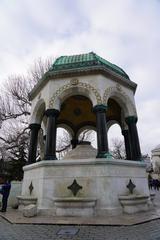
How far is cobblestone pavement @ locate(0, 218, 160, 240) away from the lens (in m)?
4.43

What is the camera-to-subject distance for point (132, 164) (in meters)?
8.38

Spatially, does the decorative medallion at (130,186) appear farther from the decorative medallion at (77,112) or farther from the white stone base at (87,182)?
the decorative medallion at (77,112)

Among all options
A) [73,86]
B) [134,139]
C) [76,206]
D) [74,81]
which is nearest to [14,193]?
[76,206]

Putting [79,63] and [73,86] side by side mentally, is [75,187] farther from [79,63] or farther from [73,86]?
[79,63]

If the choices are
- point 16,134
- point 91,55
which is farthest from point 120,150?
point 91,55

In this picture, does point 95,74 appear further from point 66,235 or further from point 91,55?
point 66,235

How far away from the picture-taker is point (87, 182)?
746cm

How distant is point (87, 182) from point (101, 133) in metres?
2.06

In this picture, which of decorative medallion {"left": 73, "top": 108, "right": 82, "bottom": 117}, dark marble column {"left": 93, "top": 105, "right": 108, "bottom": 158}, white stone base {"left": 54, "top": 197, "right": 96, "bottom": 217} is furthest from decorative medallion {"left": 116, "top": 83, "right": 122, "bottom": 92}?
white stone base {"left": 54, "top": 197, "right": 96, "bottom": 217}

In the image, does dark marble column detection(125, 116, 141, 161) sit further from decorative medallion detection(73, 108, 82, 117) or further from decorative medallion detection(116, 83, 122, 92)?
decorative medallion detection(73, 108, 82, 117)

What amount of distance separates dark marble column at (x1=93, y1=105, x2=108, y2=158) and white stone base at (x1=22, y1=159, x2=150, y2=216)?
47cm

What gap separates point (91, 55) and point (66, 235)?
8.36 meters

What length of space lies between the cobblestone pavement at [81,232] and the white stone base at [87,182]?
64.4 inches

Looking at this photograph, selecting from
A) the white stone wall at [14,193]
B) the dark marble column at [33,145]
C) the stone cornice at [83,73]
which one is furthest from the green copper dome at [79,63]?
the white stone wall at [14,193]
